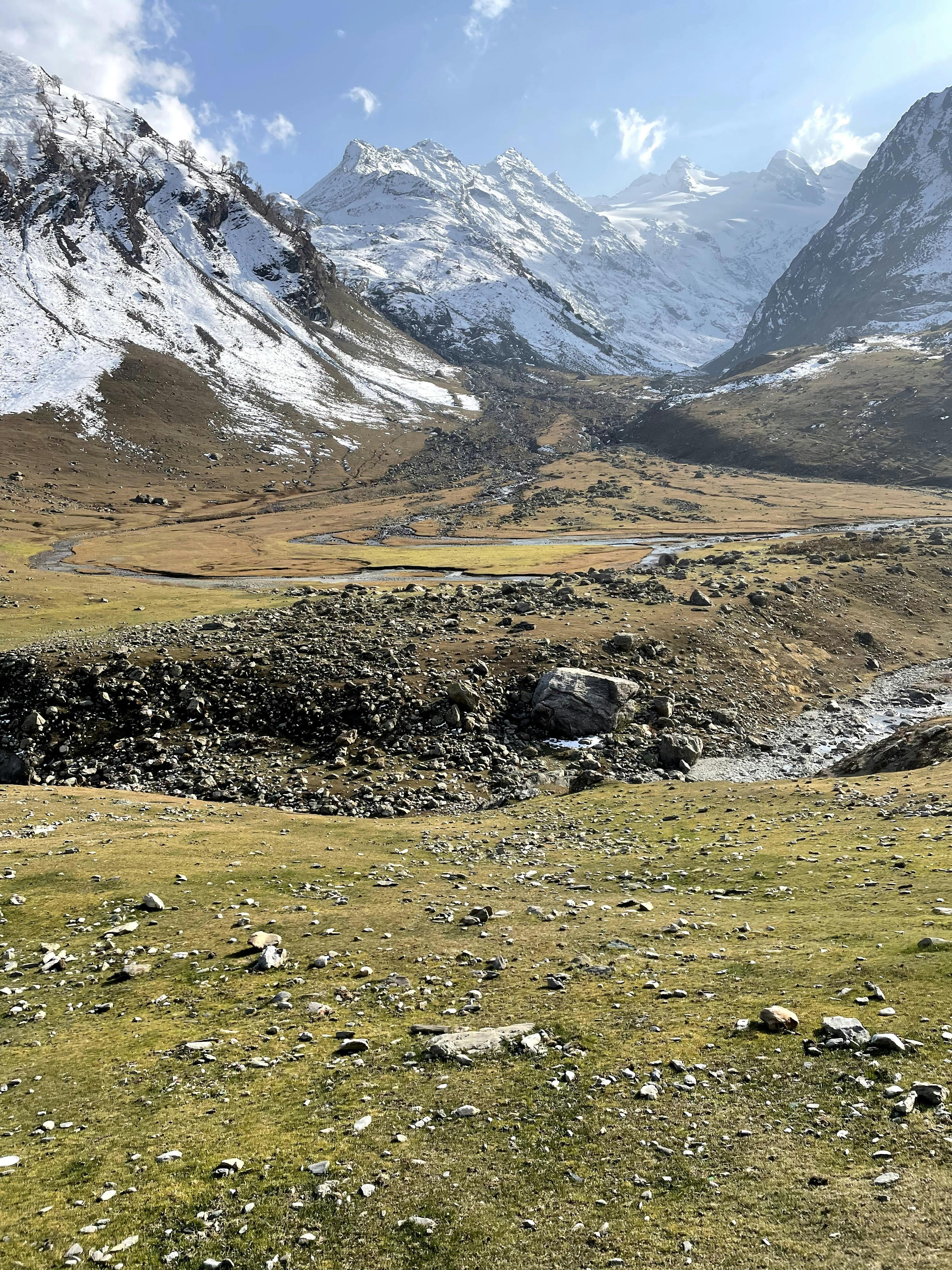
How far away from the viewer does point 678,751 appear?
41.8 meters

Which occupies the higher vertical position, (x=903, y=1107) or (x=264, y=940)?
(x=903, y=1107)

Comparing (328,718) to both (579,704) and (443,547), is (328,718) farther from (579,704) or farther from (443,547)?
(443,547)

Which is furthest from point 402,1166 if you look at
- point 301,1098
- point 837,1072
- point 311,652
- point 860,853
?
point 311,652

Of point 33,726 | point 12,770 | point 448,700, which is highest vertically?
point 448,700

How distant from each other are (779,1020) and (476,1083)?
18.2 feet

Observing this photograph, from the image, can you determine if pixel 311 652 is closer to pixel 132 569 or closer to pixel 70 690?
pixel 70 690

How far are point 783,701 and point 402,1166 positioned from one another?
1890 inches

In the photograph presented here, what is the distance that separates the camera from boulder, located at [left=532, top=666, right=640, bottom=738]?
44.1 meters

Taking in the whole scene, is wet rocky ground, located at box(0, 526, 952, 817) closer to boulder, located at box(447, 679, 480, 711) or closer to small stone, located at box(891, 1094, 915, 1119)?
boulder, located at box(447, 679, 480, 711)

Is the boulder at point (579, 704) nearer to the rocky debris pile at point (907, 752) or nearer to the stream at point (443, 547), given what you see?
the rocky debris pile at point (907, 752)

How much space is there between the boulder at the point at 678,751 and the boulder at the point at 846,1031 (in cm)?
2961

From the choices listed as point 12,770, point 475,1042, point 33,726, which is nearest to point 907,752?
point 475,1042

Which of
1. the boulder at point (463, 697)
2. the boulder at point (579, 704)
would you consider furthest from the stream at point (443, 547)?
the boulder at point (463, 697)

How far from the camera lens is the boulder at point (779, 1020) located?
12.7 metres
